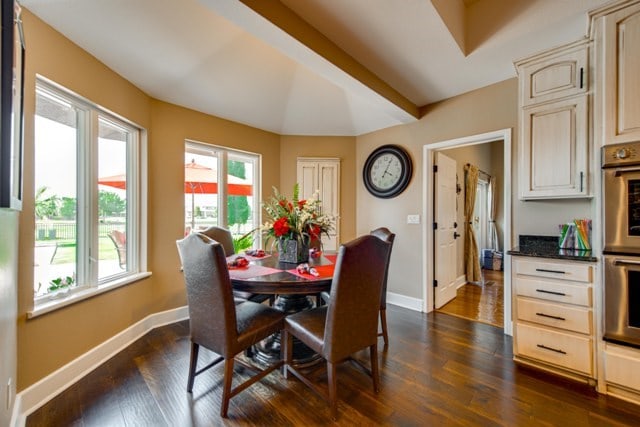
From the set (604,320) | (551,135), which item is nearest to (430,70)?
(551,135)

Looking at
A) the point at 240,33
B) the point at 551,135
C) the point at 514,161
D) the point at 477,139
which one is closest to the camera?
the point at 551,135

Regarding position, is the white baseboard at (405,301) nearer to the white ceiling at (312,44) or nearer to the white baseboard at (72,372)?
the white ceiling at (312,44)

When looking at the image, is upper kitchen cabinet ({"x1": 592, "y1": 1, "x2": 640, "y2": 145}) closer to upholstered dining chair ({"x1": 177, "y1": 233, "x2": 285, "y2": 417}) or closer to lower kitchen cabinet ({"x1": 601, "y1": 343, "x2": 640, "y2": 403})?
lower kitchen cabinet ({"x1": 601, "y1": 343, "x2": 640, "y2": 403})

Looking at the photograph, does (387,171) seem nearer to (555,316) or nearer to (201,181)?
(555,316)

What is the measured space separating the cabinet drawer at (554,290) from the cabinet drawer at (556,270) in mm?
45

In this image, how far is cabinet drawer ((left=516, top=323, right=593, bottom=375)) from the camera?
180cm

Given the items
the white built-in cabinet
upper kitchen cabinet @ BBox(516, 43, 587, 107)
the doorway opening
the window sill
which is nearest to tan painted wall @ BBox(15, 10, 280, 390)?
the window sill

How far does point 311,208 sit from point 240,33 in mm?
1741

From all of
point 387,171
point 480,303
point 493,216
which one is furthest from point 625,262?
point 493,216

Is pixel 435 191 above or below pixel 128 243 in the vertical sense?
above

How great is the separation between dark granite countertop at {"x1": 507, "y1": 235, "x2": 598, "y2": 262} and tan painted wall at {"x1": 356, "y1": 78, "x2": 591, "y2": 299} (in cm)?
7

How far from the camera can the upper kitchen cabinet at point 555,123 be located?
1.96 meters

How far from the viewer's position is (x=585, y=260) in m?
1.81

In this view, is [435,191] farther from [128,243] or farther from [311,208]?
[128,243]
